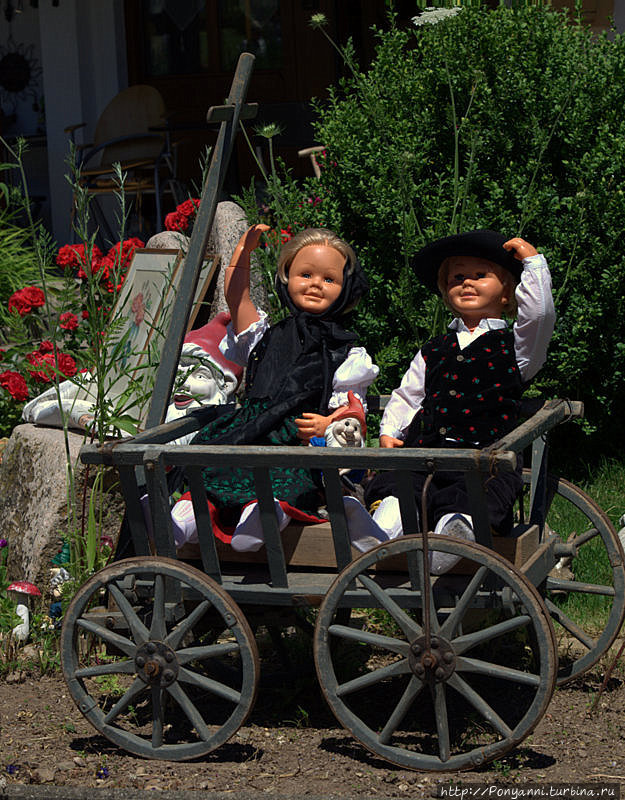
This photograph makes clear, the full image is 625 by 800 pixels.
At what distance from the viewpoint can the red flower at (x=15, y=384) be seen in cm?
467

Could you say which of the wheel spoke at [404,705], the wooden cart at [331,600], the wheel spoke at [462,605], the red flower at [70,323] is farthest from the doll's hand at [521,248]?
the red flower at [70,323]

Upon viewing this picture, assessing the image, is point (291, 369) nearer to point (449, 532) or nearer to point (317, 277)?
point (317, 277)

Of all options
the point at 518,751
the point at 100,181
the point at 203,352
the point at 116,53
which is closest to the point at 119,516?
the point at 203,352

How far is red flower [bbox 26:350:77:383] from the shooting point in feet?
14.0

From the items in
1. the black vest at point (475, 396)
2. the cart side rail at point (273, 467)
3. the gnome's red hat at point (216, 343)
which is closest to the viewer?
the cart side rail at point (273, 467)

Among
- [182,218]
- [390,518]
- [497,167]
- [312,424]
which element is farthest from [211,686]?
[182,218]

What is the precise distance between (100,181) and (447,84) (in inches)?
164

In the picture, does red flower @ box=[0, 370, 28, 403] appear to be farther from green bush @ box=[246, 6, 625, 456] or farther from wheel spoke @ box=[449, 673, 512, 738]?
wheel spoke @ box=[449, 673, 512, 738]

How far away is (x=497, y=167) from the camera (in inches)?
189

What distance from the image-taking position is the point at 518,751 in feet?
9.73

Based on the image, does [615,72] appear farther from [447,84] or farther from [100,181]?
[100,181]

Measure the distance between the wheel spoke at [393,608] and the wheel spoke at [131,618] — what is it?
0.61 meters

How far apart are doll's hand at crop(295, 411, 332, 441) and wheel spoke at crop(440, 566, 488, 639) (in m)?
0.77

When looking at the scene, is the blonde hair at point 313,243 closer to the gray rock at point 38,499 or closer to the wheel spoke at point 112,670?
the gray rock at point 38,499
